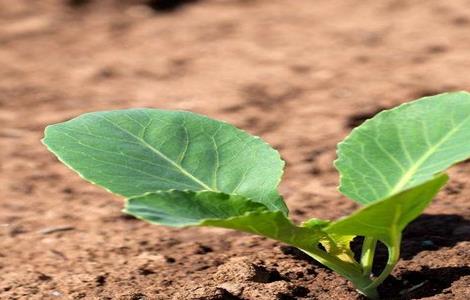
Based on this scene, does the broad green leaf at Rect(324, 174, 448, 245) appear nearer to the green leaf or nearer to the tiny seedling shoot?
the tiny seedling shoot

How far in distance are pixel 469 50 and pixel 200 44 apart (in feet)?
3.45

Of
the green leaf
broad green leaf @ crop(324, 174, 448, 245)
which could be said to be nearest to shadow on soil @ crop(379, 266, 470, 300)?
broad green leaf @ crop(324, 174, 448, 245)

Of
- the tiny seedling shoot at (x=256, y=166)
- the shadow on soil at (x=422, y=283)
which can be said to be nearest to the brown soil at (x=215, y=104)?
the shadow on soil at (x=422, y=283)

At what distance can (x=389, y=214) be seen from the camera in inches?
59.2

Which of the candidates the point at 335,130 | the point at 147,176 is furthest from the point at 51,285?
the point at 335,130

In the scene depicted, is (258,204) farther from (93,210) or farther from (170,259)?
(93,210)

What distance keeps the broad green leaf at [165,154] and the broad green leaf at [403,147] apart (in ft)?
0.44

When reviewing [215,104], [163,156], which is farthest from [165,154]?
[215,104]

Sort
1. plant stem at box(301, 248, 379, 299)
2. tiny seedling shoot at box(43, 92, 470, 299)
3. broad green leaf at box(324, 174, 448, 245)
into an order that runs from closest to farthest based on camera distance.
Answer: broad green leaf at box(324, 174, 448, 245) < tiny seedling shoot at box(43, 92, 470, 299) < plant stem at box(301, 248, 379, 299)

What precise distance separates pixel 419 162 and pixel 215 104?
1.63 meters

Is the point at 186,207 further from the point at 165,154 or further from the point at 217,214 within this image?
the point at 165,154

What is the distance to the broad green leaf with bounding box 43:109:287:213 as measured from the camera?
170cm

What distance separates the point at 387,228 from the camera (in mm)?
1556

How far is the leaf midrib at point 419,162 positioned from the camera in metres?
1.66
